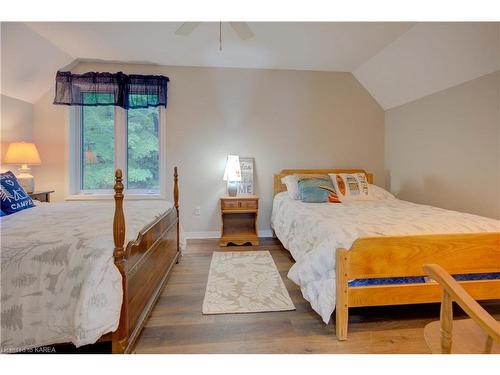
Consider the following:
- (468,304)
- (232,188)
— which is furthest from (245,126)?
→ (468,304)

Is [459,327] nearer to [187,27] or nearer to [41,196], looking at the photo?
[187,27]

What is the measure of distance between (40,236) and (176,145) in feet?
8.41

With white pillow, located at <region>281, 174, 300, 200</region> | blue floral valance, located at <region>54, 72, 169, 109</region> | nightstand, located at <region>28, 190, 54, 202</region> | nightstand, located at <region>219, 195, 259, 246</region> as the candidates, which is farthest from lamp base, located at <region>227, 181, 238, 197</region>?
nightstand, located at <region>28, 190, 54, 202</region>

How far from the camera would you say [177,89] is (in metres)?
3.74

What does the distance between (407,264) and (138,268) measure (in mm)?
1691

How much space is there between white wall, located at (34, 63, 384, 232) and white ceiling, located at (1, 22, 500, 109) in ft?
0.68

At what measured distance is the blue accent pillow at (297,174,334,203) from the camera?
310 centimetres

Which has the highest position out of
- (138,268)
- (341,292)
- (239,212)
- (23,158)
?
(23,158)

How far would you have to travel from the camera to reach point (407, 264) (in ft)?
5.33
